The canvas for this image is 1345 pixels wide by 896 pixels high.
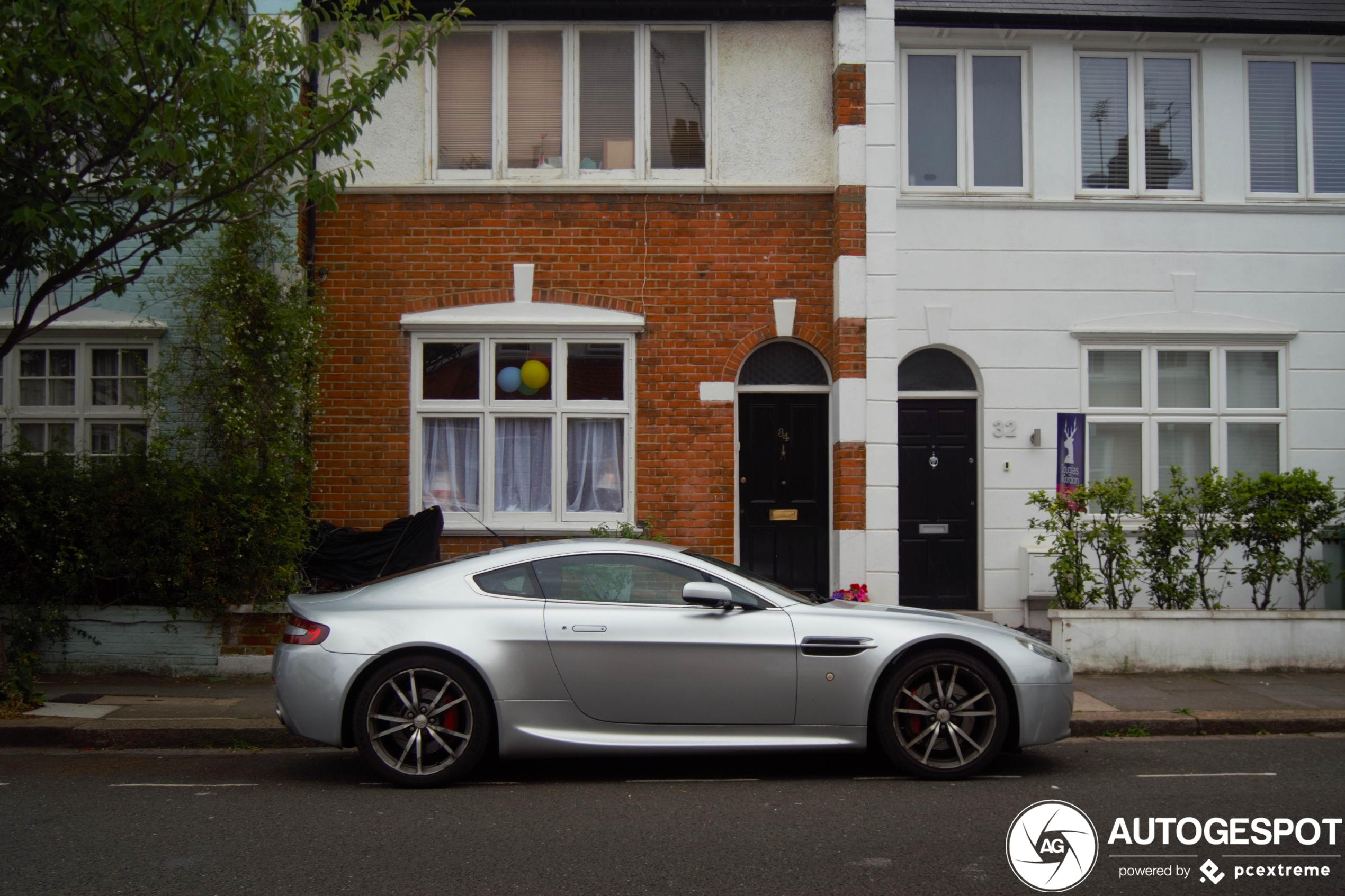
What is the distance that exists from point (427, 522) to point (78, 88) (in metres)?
4.38

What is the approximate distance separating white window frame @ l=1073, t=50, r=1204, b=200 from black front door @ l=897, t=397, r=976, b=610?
273cm

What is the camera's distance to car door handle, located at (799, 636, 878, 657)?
19.6 ft

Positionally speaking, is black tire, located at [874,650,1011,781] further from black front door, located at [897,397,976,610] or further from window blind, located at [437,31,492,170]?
window blind, located at [437,31,492,170]

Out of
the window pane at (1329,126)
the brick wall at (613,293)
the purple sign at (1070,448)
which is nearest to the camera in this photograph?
the brick wall at (613,293)

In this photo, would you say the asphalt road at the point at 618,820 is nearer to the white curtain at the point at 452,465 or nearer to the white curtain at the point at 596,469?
the white curtain at the point at 452,465

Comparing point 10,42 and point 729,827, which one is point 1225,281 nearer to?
point 729,827

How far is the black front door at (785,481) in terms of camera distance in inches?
424

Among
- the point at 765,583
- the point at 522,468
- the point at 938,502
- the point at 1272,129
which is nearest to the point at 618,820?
the point at 765,583

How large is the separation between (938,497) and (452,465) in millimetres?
4942

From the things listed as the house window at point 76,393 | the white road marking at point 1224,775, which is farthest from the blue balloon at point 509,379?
the white road marking at point 1224,775

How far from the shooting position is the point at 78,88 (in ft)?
23.5

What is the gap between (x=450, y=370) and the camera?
10688 mm

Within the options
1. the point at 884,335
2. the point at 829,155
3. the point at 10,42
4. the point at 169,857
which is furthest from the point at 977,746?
the point at 10,42

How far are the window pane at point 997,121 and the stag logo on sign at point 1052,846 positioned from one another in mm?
7746
